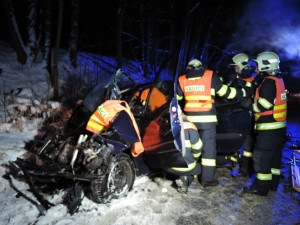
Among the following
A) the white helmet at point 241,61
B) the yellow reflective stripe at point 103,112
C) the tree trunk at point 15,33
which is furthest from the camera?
the tree trunk at point 15,33

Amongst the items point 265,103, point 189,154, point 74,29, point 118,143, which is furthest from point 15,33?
point 265,103

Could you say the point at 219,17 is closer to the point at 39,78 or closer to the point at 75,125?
the point at 39,78

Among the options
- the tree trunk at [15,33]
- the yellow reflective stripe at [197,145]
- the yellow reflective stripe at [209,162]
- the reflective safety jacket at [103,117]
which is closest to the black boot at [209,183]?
the yellow reflective stripe at [209,162]

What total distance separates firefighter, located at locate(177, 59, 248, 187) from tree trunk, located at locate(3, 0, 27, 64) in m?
8.47

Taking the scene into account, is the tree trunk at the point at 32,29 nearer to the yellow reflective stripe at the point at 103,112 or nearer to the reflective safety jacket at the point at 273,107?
the yellow reflective stripe at the point at 103,112

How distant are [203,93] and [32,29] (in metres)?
9.18

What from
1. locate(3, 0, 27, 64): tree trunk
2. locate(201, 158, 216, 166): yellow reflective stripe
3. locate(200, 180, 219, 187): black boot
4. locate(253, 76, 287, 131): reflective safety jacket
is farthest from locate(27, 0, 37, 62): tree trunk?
locate(253, 76, 287, 131): reflective safety jacket

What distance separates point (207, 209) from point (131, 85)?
89.9 inches

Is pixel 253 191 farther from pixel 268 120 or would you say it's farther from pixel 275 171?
pixel 268 120

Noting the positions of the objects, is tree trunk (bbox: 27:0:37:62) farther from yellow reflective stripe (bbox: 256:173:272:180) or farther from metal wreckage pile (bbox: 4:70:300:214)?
yellow reflective stripe (bbox: 256:173:272:180)

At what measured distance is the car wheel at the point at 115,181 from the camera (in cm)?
257

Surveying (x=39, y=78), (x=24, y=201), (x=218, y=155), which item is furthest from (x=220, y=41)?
(x=24, y=201)

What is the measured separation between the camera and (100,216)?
8.23 ft

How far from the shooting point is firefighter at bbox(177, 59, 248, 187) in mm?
3211
